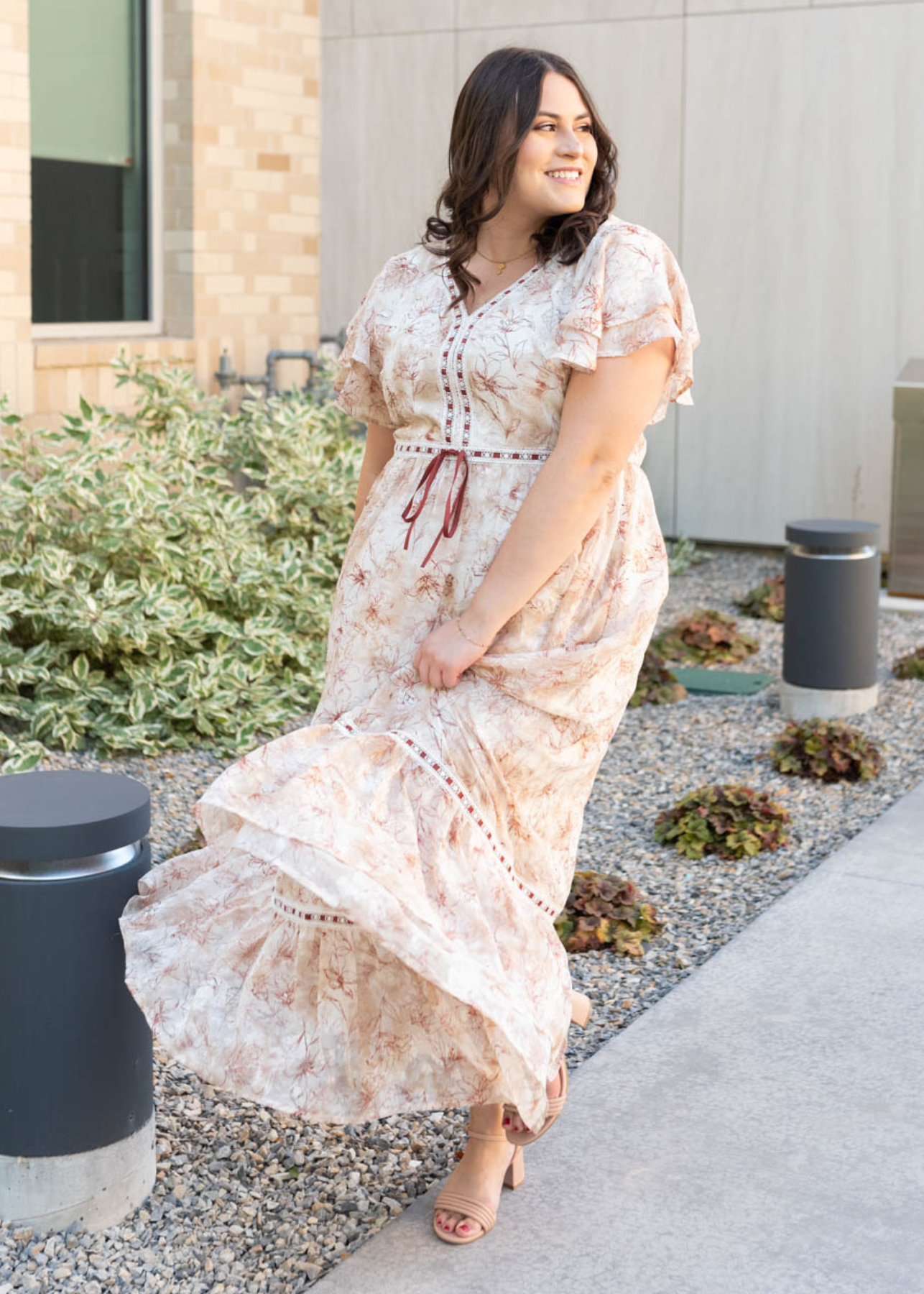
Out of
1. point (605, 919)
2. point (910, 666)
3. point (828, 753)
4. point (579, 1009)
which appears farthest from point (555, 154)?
point (910, 666)

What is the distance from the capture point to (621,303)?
2.52 m

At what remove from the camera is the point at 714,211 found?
948 centimetres

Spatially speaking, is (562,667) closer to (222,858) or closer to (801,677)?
(222,858)

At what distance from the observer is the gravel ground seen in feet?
8.67

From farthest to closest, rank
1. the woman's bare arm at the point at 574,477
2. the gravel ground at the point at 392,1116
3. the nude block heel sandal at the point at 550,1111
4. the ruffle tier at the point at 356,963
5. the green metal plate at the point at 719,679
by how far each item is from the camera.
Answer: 1. the green metal plate at the point at 719,679
2. the nude block heel sandal at the point at 550,1111
3. the gravel ground at the point at 392,1116
4. the woman's bare arm at the point at 574,477
5. the ruffle tier at the point at 356,963

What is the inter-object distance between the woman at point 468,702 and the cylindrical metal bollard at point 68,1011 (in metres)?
0.08

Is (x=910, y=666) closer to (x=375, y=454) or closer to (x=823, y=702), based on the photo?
(x=823, y=702)

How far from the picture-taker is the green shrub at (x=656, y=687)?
6.51m

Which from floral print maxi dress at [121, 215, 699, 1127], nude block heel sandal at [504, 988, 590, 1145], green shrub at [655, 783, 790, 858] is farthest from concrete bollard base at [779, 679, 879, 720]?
floral print maxi dress at [121, 215, 699, 1127]

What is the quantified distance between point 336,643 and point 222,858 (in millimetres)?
412

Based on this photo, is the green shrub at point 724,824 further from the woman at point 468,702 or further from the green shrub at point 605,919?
the woman at point 468,702

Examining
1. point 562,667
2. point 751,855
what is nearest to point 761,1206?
point 562,667

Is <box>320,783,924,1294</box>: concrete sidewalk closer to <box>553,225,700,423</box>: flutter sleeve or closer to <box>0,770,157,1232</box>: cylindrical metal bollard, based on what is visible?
<box>0,770,157,1232</box>: cylindrical metal bollard

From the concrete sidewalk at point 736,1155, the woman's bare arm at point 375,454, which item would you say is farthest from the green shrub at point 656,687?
the woman's bare arm at point 375,454
